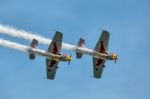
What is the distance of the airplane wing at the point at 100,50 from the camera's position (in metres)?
99.6

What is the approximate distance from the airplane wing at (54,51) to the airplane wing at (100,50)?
829 cm

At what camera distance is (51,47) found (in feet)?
317

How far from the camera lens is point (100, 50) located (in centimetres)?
10062

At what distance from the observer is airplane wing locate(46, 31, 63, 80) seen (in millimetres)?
95188

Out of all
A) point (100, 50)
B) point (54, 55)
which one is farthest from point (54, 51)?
point (100, 50)

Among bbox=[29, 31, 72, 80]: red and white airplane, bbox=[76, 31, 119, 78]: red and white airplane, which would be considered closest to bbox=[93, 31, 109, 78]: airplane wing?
bbox=[76, 31, 119, 78]: red and white airplane

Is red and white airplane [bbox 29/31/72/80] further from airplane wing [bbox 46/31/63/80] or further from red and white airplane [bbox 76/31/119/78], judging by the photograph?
red and white airplane [bbox 76/31/119/78]

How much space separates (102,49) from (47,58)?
36.4 ft

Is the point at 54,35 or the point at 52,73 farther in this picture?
the point at 52,73

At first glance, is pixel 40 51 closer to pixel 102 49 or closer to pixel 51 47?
pixel 51 47

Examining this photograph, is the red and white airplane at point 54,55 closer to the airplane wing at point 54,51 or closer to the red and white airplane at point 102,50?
the airplane wing at point 54,51

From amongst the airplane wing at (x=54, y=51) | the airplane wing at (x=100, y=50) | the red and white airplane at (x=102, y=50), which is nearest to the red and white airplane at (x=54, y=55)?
the airplane wing at (x=54, y=51)

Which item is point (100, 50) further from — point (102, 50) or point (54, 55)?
point (54, 55)

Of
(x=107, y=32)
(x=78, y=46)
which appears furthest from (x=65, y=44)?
(x=107, y=32)
